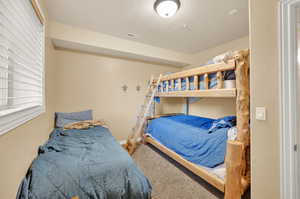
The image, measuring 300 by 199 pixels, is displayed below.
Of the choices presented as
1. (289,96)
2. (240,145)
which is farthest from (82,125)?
(289,96)

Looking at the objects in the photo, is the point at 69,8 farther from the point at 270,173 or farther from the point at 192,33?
the point at 270,173

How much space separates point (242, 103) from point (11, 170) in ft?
6.79

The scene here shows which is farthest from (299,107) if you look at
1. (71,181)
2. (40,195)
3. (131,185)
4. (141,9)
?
(141,9)

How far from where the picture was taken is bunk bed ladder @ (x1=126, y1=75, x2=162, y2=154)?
8.74 feet

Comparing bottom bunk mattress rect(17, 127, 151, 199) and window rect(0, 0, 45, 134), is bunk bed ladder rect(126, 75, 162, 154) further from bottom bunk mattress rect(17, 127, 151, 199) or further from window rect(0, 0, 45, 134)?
window rect(0, 0, 45, 134)

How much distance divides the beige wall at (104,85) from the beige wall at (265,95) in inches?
105

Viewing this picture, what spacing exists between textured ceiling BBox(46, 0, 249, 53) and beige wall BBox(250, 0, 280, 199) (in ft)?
3.12

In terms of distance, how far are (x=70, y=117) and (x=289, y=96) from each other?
3.22m

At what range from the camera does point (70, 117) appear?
2.59 meters

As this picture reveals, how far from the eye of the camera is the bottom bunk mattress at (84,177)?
0.92m

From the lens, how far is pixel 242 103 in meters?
1.27

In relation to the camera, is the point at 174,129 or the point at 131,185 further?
the point at 174,129

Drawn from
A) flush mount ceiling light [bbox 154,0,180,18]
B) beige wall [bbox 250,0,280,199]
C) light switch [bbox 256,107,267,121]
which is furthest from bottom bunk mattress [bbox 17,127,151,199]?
flush mount ceiling light [bbox 154,0,180,18]

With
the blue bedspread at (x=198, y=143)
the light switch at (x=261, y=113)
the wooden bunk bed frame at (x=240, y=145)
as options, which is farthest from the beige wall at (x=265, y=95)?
the blue bedspread at (x=198, y=143)
